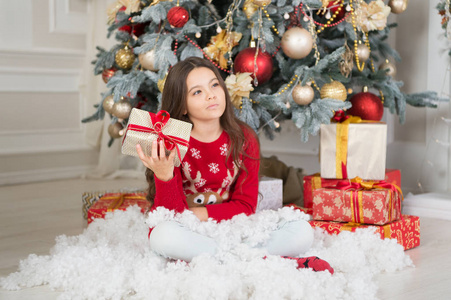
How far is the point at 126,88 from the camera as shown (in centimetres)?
229

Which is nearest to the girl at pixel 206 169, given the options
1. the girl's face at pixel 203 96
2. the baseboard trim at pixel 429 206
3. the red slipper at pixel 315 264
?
the girl's face at pixel 203 96

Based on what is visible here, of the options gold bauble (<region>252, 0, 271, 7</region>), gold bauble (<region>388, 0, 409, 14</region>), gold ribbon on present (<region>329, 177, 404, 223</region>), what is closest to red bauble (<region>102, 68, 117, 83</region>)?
gold bauble (<region>252, 0, 271, 7</region>)

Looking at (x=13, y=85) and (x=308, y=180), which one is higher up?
(x=13, y=85)

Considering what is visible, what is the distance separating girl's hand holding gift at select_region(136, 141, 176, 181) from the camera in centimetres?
155

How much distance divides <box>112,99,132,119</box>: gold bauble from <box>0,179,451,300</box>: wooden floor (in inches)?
18.0

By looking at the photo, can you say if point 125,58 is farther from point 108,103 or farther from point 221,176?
point 221,176

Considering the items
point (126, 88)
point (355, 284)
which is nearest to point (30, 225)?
point (126, 88)

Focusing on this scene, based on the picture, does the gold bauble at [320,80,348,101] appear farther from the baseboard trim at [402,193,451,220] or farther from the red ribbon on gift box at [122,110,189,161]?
the red ribbon on gift box at [122,110,189,161]

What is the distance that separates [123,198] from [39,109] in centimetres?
156

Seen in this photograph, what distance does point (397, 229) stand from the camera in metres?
1.90

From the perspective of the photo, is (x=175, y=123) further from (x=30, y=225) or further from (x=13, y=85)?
(x=13, y=85)

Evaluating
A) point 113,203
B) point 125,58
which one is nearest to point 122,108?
point 125,58

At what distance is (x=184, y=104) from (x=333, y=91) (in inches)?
26.8

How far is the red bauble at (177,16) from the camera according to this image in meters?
2.20
